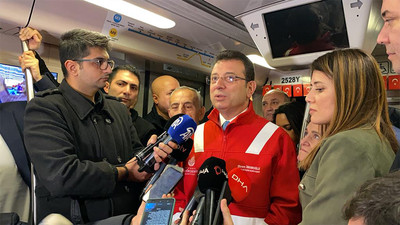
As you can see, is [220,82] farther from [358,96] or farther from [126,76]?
[126,76]

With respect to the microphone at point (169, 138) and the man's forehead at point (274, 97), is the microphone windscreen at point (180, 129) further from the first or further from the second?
the man's forehead at point (274, 97)

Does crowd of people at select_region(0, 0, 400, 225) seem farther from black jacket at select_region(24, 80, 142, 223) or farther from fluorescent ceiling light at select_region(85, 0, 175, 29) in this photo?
fluorescent ceiling light at select_region(85, 0, 175, 29)

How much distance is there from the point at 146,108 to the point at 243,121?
8.11 ft

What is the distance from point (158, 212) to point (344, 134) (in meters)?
0.72

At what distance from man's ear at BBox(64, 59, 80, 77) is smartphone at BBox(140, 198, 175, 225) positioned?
1090 mm

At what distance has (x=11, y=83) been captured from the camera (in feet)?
8.55

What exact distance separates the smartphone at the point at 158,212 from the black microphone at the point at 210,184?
13 cm

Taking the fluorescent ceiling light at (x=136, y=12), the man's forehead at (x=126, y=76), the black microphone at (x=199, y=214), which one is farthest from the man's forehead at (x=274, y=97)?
the black microphone at (x=199, y=214)

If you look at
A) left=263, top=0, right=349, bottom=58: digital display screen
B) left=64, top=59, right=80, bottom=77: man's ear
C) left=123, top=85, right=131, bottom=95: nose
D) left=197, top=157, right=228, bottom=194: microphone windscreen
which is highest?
left=263, top=0, right=349, bottom=58: digital display screen

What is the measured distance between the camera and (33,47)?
256 cm

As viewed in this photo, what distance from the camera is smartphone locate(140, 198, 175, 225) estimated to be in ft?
3.73

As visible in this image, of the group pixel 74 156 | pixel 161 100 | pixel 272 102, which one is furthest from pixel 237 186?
pixel 272 102

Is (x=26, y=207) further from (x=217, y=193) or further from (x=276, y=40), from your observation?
(x=276, y=40)

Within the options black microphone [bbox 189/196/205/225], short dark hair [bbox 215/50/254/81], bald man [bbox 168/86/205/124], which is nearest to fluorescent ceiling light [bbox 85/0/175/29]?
bald man [bbox 168/86/205/124]
